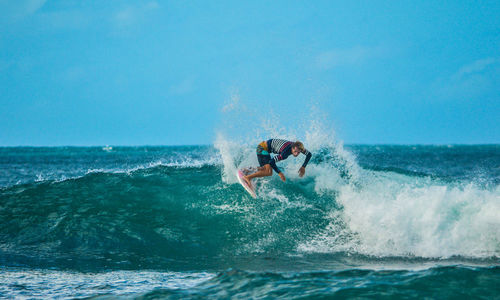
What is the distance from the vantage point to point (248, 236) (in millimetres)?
9453

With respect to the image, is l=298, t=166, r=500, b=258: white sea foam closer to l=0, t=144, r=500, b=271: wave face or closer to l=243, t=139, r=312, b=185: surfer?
l=0, t=144, r=500, b=271: wave face

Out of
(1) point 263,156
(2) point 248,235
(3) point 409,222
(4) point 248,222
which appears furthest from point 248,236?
(3) point 409,222

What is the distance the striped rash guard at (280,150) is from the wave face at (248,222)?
131cm

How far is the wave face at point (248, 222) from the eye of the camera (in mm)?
8055

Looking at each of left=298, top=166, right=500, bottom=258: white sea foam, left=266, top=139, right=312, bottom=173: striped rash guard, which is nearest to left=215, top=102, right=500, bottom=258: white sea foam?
left=298, top=166, right=500, bottom=258: white sea foam

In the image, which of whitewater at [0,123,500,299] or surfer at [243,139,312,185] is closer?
whitewater at [0,123,500,299]

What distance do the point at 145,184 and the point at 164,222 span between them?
113 inches

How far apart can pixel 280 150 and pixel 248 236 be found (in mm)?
2498

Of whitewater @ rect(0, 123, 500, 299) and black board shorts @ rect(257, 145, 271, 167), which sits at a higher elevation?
black board shorts @ rect(257, 145, 271, 167)

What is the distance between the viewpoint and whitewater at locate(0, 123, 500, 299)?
5.95m

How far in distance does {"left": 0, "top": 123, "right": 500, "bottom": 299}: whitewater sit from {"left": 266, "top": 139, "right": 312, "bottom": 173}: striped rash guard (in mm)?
1303

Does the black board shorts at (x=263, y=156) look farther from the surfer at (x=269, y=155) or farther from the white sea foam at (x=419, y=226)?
the white sea foam at (x=419, y=226)

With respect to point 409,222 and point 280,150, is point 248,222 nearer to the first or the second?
point 280,150

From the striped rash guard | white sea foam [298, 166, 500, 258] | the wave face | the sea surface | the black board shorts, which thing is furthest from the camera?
the black board shorts
